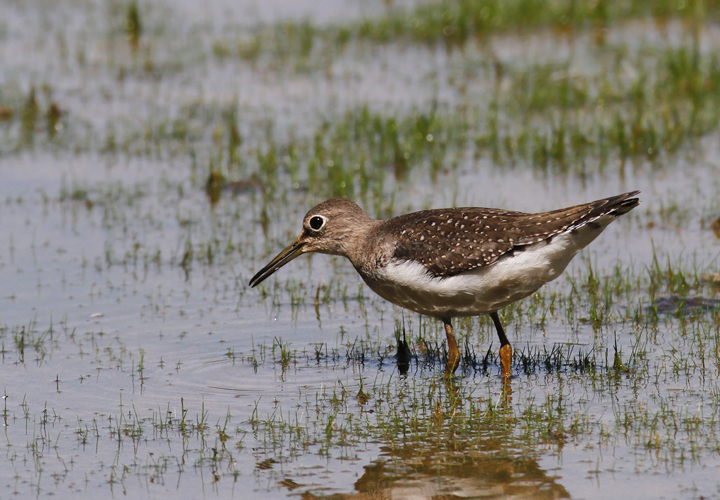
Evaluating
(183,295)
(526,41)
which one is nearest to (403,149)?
(183,295)

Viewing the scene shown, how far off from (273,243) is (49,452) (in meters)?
5.22

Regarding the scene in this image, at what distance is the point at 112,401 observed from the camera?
8.22m

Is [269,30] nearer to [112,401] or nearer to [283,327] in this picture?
[283,327]

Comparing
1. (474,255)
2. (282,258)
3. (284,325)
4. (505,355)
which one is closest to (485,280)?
(474,255)

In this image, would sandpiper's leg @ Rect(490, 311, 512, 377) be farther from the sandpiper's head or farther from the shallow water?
the sandpiper's head

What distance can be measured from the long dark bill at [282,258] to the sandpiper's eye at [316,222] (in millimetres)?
225

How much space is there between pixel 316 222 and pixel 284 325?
1316 millimetres

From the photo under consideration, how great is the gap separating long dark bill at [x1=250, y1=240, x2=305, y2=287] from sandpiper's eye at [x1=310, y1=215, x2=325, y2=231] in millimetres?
225

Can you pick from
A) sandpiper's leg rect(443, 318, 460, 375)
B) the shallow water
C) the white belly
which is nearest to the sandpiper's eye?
the white belly

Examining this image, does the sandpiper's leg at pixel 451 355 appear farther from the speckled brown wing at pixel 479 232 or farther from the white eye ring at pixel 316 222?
the white eye ring at pixel 316 222

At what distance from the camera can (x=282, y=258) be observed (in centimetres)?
966

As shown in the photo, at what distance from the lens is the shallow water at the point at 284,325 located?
22.8 feet

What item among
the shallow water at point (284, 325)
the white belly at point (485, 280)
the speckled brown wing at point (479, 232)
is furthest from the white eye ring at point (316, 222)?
the shallow water at point (284, 325)

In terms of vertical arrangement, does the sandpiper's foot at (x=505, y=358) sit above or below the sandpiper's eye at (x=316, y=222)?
below
